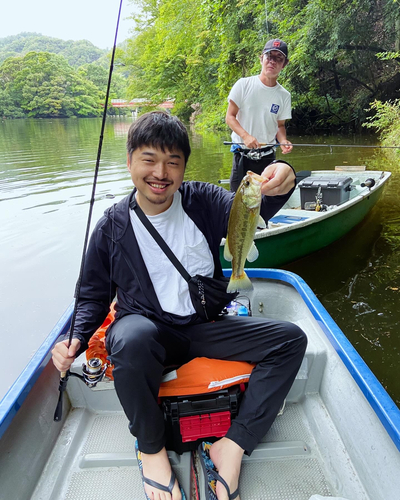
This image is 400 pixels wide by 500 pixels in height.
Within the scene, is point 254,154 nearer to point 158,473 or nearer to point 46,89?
point 158,473

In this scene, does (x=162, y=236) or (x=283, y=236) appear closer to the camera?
(x=162, y=236)

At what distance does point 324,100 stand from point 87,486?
22.3 meters

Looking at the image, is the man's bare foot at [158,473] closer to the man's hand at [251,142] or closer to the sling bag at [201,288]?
the sling bag at [201,288]

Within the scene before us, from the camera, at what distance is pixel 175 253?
180cm

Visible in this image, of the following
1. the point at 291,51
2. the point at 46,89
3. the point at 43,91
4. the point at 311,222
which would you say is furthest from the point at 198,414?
the point at 46,89

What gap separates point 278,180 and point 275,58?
2.75 m

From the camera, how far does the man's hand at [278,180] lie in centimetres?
156

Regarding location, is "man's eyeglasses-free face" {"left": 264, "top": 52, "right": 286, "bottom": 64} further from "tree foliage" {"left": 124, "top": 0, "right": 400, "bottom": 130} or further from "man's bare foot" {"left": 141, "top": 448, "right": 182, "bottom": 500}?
"tree foliage" {"left": 124, "top": 0, "right": 400, "bottom": 130}

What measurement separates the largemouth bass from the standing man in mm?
2206

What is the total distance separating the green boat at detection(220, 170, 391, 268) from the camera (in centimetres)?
405

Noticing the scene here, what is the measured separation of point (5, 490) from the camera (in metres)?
1.48

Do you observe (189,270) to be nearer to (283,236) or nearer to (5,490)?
(5,490)

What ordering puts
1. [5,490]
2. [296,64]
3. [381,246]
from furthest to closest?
[296,64] → [381,246] → [5,490]

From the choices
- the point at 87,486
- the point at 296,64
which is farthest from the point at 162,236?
the point at 296,64
